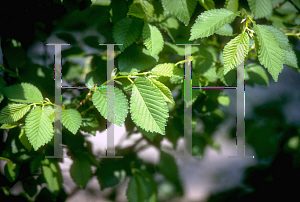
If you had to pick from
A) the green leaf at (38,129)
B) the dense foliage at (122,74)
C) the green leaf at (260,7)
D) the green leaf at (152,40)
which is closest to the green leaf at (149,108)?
the dense foliage at (122,74)

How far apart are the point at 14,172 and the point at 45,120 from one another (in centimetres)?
38

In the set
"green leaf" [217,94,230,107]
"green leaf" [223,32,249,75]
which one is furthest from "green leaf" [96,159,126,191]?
"green leaf" [223,32,249,75]

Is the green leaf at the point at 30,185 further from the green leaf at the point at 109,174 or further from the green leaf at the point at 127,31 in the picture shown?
the green leaf at the point at 127,31

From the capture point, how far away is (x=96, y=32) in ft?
2.77

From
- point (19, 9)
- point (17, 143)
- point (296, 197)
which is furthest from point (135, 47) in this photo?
point (296, 197)

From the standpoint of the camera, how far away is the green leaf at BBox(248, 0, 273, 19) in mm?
735

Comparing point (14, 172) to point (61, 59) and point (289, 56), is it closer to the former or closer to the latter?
point (61, 59)

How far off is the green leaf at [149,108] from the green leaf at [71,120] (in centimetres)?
18

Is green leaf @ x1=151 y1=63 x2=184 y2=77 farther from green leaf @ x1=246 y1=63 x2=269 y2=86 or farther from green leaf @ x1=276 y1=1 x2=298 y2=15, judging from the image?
green leaf @ x1=276 y1=1 x2=298 y2=15

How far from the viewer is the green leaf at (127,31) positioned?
64cm

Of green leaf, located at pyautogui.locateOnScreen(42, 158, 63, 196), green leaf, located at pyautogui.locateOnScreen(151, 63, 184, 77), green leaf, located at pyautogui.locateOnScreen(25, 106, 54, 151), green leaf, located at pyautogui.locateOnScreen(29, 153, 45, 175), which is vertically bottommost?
green leaf, located at pyautogui.locateOnScreen(42, 158, 63, 196)

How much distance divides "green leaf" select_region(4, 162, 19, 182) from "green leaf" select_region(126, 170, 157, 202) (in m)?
0.42

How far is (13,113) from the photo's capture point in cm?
61

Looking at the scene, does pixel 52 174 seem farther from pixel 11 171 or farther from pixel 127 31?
pixel 127 31
